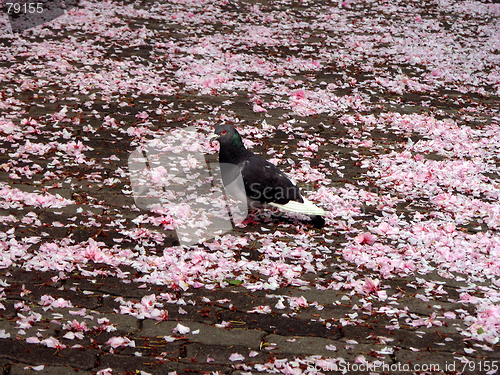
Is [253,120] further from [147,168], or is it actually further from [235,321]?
[235,321]

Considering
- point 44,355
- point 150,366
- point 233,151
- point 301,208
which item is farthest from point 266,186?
point 44,355

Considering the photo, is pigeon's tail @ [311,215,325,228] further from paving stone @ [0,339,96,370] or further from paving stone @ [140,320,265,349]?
paving stone @ [0,339,96,370]

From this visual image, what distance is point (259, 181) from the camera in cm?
521

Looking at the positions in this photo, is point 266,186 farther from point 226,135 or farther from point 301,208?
point 226,135

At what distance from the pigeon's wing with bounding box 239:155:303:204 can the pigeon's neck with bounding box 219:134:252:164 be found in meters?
0.17

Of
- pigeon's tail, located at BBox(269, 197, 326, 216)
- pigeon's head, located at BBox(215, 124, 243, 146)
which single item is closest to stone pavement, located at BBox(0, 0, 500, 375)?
pigeon's tail, located at BBox(269, 197, 326, 216)

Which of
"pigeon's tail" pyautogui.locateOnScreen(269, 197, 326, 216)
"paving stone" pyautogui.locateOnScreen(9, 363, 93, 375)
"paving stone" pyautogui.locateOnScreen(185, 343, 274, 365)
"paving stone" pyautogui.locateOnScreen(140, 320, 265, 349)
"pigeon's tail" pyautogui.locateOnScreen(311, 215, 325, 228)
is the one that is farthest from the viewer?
"pigeon's tail" pyautogui.locateOnScreen(311, 215, 325, 228)

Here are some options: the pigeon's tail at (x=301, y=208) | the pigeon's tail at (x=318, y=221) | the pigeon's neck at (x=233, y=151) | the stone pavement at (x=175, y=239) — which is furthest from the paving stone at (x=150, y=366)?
the pigeon's neck at (x=233, y=151)

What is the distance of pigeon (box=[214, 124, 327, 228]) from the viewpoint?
205 inches

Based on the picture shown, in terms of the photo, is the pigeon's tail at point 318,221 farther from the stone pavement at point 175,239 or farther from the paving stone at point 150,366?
the paving stone at point 150,366

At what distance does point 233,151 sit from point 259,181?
1.57 feet

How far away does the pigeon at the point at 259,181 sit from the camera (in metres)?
5.21

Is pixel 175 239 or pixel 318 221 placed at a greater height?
pixel 318 221

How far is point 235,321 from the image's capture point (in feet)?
13.2
